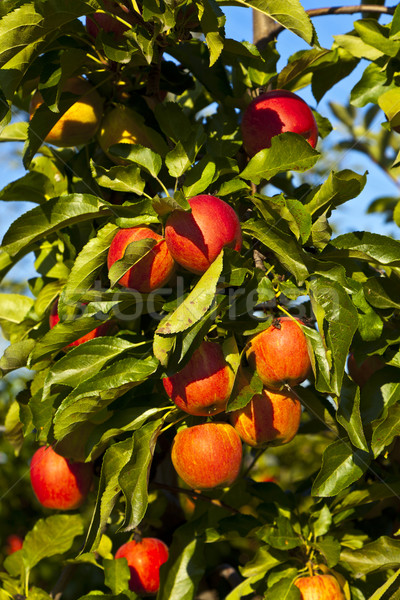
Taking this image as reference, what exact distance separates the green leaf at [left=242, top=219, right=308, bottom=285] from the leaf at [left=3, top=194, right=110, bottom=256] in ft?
1.08

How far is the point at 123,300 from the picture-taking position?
4.24 feet

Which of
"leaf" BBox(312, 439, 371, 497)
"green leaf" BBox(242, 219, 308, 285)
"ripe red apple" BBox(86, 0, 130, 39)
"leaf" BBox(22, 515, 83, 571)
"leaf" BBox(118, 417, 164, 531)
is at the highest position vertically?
"ripe red apple" BBox(86, 0, 130, 39)

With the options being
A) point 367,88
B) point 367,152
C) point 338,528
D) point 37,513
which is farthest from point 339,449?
point 367,152

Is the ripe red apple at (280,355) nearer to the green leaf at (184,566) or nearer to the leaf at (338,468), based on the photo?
the leaf at (338,468)

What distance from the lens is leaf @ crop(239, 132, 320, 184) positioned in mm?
1253

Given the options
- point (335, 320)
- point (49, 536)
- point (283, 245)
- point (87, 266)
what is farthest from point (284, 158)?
point (49, 536)

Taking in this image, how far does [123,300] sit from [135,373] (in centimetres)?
16

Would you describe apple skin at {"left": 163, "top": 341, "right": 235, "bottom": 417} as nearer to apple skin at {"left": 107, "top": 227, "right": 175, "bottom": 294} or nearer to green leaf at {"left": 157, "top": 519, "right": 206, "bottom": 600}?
apple skin at {"left": 107, "top": 227, "right": 175, "bottom": 294}

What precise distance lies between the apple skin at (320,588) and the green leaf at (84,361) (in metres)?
0.70

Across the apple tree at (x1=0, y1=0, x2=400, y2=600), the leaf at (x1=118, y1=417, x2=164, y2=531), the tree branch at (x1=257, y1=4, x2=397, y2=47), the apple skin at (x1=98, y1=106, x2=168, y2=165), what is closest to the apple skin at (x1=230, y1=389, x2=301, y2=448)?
the apple tree at (x1=0, y1=0, x2=400, y2=600)

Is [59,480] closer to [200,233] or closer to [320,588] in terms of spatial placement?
[320,588]

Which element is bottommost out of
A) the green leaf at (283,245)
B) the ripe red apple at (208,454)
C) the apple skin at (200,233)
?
the ripe red apple at (208,454)

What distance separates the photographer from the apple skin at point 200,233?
1184mm

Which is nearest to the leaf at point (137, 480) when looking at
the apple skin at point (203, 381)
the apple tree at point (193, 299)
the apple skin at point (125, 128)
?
the apple tree at point (193, 299)
